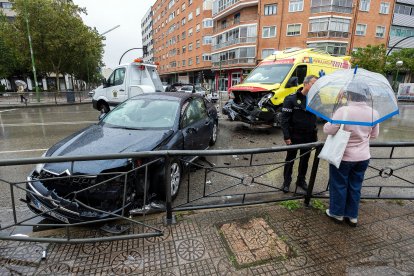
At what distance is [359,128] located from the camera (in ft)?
8.86

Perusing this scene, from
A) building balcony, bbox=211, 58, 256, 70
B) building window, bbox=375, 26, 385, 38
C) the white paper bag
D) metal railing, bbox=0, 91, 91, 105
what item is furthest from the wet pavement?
building window, bbox=375, 26, 385, 38

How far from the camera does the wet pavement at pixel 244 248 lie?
92.1 inches

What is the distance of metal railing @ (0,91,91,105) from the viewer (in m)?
17.9

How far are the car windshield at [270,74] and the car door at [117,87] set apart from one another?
5.22 meters

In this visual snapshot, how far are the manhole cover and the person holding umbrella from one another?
0.94 meters

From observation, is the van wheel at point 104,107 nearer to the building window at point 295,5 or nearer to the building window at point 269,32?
the building window at point 269,32

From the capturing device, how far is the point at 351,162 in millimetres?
2783

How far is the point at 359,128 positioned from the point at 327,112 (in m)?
0.39

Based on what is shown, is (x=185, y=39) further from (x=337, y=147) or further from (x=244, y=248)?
(x=244, y=248)

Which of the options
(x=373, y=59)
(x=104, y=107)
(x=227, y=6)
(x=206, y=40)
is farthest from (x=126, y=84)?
(x=206, y=40)

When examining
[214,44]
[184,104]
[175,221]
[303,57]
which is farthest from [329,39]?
[175,221]

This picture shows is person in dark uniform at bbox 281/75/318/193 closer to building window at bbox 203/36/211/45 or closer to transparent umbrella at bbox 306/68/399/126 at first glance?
transparent umbrella at bbox 306/68/399/126

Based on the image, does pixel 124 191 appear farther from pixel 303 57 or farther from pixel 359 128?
pixel 303 57

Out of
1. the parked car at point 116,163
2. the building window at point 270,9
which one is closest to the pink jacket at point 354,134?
the parked car at point 116,163
